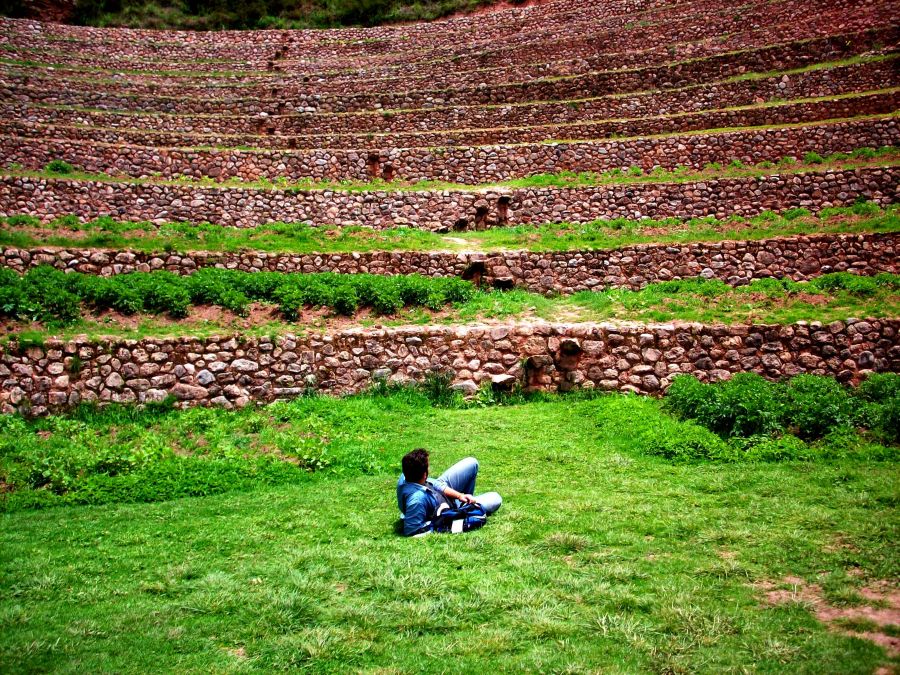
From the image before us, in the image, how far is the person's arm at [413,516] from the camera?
755 cm

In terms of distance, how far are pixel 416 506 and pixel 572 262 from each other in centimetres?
1037

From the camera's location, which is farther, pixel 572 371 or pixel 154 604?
pixel 572 371

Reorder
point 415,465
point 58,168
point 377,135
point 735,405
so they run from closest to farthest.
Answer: point 415,465 < point 735,405 < point 58,168 < point 377,135

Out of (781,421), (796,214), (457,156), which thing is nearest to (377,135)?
(457,156)

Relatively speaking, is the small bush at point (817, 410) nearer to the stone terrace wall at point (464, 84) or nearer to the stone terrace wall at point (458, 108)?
the stone terrace wall at point (458, 108)

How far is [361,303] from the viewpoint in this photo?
1467cm

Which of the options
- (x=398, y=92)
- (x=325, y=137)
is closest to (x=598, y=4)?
(x=398, y=92)

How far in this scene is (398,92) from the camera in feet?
90.6

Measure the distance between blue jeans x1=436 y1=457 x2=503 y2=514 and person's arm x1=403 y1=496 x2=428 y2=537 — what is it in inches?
17.8

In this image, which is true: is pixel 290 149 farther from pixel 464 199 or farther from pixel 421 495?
pixel 421 495

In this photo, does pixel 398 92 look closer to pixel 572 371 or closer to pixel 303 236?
pixel 303 236

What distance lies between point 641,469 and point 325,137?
60.7ft

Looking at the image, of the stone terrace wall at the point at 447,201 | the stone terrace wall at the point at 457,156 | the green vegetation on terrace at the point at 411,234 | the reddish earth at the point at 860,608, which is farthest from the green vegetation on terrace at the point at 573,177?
the reddish earth at the point at 860,608

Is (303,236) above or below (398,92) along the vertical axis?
below
